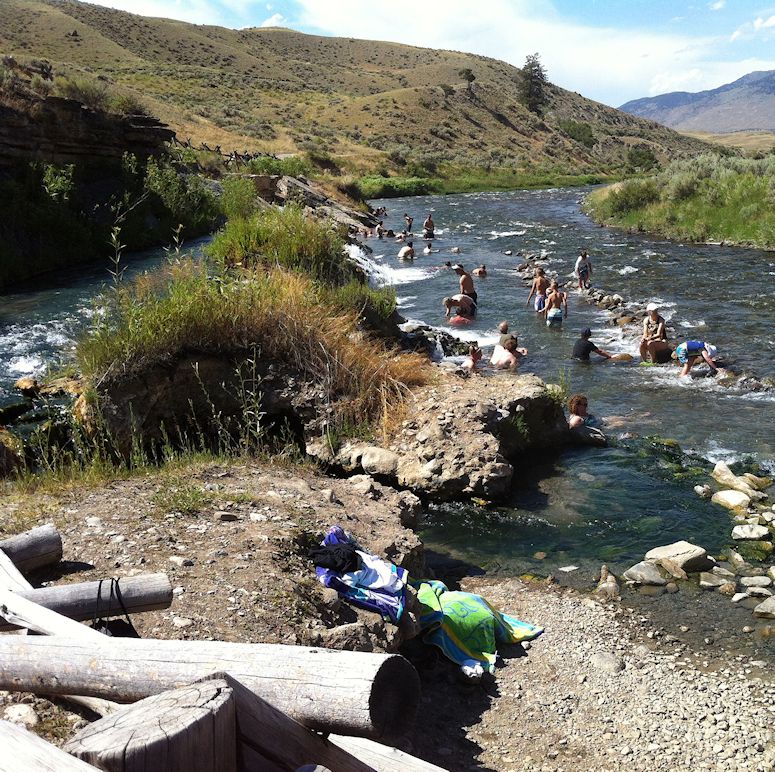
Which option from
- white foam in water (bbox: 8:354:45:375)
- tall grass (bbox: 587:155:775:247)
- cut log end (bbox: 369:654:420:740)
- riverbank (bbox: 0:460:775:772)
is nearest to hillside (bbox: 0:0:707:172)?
tall grass (bbox: 587:155:775:247)

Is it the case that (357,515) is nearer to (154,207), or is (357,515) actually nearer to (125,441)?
(125,441)

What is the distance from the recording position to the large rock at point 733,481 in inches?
342

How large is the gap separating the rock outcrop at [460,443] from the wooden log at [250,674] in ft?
19.4

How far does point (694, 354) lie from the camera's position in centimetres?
1423

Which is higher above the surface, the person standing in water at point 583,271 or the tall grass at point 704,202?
the tall grass at point 704,202

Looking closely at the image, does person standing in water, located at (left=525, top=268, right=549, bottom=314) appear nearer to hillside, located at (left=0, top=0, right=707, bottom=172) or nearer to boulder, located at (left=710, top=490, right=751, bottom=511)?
boulder, located at (left=710, top=490, right=751, bottom=511)

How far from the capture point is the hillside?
226ft

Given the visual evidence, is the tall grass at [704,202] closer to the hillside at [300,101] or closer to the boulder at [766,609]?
the boulder at [766,609]

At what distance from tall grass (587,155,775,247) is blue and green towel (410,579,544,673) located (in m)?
25.3

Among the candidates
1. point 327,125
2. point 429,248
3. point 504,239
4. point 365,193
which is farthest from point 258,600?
point 327,125

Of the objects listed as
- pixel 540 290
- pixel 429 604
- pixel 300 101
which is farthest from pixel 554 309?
pixel 300 101

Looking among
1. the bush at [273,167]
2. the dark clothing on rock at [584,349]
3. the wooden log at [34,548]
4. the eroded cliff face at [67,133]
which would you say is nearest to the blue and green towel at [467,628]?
the wooden log at [34,548]

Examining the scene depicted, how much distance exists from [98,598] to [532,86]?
11855 cm

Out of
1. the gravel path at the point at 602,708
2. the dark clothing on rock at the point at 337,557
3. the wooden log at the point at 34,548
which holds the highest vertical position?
the wooden log at the point at 34,548
